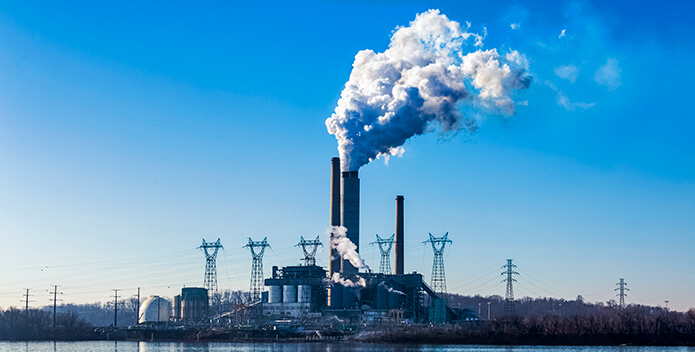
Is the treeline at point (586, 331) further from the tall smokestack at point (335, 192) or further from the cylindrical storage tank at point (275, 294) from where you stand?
the cylindrical storage tank at point (275, 294)

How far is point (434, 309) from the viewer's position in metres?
143

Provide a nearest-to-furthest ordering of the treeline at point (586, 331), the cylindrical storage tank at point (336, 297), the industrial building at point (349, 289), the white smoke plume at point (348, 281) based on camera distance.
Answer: the treeline at point (586, 331) → the industrial building at point (349, 289) → the white smoke plume at point (348, 281) → the cylindrical storage tank at point (336, 297)

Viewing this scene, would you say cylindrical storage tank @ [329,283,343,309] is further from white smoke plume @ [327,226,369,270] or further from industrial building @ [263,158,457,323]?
white smoke plume @ [327,226,369,270]

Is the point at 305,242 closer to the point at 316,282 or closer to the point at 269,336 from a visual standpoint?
the point at 316,282

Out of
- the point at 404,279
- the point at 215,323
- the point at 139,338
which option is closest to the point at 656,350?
the point at 404,279

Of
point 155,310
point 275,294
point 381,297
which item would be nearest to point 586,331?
point 381,297

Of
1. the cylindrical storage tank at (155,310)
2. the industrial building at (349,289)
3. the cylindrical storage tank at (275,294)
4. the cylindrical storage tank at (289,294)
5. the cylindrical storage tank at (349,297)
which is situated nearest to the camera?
the industrial building at (349,289)

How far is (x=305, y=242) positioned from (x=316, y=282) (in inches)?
285

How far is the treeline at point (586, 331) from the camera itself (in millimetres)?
110438

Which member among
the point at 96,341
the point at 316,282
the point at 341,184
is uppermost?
the point at 341,184

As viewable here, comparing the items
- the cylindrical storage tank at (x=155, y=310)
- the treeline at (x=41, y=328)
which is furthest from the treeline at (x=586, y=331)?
the cylindrical storage tank at (x=155, y=310)

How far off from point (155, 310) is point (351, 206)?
176ft

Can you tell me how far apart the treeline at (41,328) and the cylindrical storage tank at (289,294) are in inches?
1381

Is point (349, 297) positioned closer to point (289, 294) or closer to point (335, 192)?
point (289, 294)
